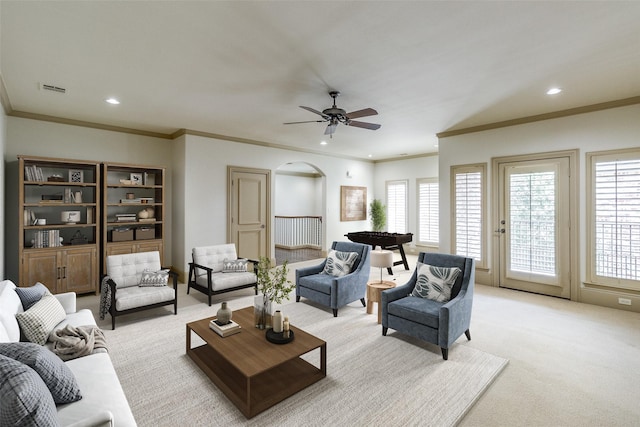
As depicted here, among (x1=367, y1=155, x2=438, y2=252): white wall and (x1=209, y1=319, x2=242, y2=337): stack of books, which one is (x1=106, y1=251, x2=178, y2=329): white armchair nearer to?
(x1=209, y1=319, x2=242, y2=337): stack of books

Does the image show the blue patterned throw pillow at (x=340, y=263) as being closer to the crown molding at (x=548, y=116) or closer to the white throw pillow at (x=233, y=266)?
the white throw pillow at (x=233, y=266)

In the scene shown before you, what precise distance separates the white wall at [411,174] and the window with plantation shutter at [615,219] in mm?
4104

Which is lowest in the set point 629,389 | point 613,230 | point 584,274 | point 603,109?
point 629,389

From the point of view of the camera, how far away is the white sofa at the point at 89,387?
1598 millimetres

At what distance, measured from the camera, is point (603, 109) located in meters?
4.48

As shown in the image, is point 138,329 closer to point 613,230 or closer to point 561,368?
point 561,368

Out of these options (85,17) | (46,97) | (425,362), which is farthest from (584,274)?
(46,97)

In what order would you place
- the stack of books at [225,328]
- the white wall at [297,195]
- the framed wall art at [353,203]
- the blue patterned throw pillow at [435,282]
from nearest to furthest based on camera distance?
the stack of books at [225,328], the blue patterned throw pillow at [435,282], the framed wall art at [353,203], the white wall at [297,195]

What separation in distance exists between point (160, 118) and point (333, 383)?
4.77m

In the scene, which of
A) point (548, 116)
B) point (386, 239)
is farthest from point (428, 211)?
point (548, 116)

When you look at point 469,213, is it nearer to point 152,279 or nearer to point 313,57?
point 313,57

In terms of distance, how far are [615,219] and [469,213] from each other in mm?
1984

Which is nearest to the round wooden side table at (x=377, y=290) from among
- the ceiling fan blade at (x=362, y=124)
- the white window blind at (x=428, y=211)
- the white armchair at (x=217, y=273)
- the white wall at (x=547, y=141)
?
the white armchair at (x=217, y=273)

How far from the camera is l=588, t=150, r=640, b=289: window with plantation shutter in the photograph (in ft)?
14.0
